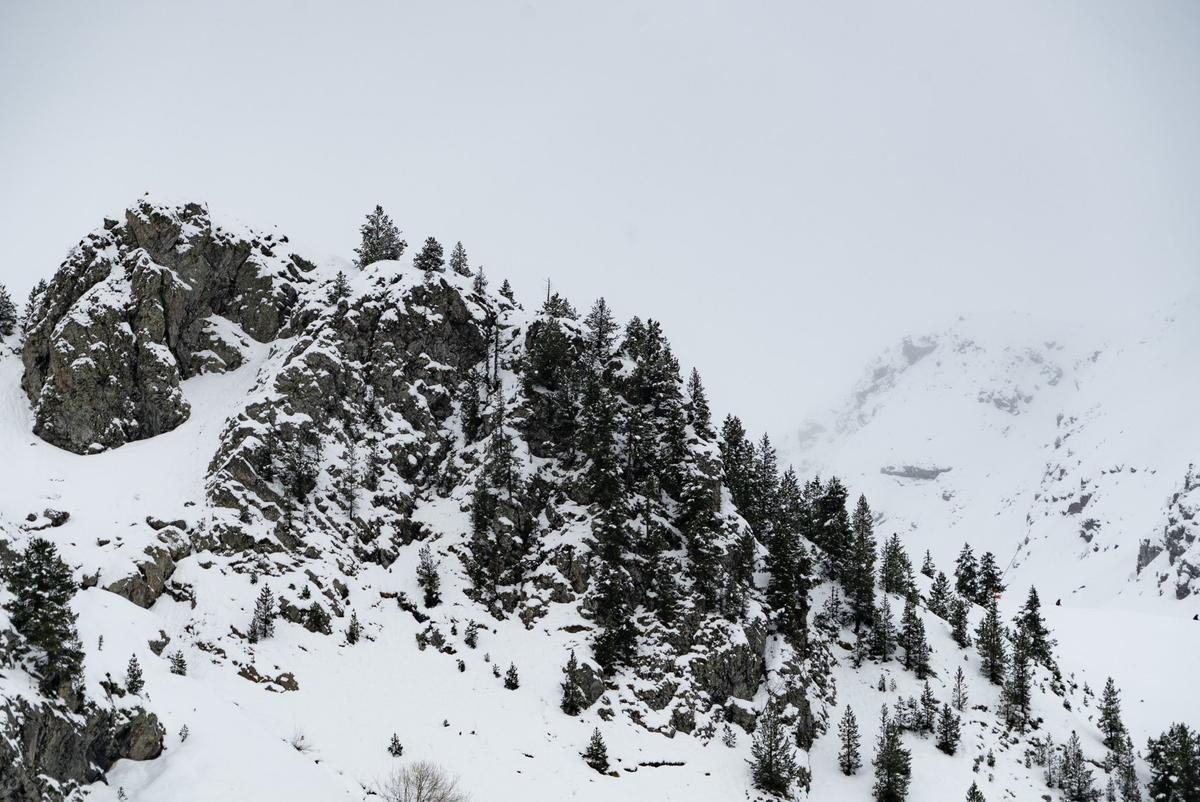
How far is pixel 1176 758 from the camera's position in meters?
55.7

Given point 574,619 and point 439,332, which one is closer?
point 574,619

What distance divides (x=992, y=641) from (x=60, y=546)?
8476cm

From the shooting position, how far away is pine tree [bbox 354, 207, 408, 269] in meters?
79.8

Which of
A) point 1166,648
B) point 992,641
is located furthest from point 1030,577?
point 992,641

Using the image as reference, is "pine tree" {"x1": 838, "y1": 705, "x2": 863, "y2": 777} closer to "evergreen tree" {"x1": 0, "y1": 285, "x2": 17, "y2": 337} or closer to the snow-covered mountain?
the snow-covered mountain

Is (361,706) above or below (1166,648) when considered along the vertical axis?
below

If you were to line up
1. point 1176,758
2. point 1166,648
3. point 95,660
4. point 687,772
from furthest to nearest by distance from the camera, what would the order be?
point 1166,648, point 1176,758, point 687,772, point 95,660

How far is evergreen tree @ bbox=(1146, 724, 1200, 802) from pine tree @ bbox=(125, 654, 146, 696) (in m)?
78.5

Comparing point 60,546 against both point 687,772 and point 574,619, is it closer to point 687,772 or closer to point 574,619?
point 574,619

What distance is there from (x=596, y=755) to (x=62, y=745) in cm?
3250

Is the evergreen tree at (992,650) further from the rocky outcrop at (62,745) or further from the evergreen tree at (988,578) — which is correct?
the rocky outcrop at (62,745)

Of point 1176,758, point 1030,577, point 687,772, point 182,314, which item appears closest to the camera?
point 687,772

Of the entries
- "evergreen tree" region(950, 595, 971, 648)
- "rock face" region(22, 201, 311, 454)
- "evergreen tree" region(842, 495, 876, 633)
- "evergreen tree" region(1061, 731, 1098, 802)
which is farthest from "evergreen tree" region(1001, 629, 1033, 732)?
"rock face" region(22, 201, 311, 454)

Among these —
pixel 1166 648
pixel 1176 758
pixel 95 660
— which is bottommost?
pixel 95 660
